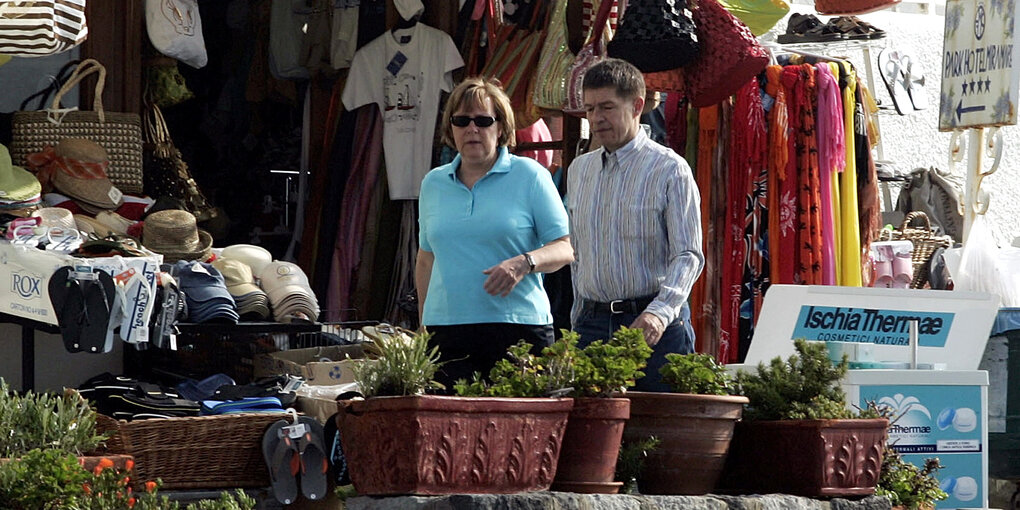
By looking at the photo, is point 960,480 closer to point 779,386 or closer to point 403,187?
point 779,386

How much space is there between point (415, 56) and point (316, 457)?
2.93 m

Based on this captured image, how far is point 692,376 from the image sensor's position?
3.98 metres

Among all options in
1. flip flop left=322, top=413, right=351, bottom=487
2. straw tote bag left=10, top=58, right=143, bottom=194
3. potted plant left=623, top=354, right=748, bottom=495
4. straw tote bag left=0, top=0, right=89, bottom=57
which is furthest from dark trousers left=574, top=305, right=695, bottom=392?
straw tote bag left=10, top=58, right=143, bottom=194

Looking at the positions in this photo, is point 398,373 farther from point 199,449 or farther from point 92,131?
point 92,131

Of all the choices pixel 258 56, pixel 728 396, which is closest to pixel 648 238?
pixel 728 396

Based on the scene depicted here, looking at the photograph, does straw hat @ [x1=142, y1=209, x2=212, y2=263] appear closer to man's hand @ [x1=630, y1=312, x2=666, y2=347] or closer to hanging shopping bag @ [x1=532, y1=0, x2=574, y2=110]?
hanging shopping bag @ [x1=532, y1=0, x2=574, y2=110]

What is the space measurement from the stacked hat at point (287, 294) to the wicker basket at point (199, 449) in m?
1.04

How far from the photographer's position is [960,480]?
16.7 feet

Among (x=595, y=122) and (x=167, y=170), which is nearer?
(x=595, y=122)

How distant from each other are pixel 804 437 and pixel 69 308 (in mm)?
2674

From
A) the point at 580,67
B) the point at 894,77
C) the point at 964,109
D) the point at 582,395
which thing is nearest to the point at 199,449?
the point at 582,395

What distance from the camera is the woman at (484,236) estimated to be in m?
4.60

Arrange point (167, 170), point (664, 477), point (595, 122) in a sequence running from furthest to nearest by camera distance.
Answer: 1. point (167, 170)
2. point (595, 122)
3. point (664, 477)

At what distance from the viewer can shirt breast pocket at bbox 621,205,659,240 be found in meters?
4.52
